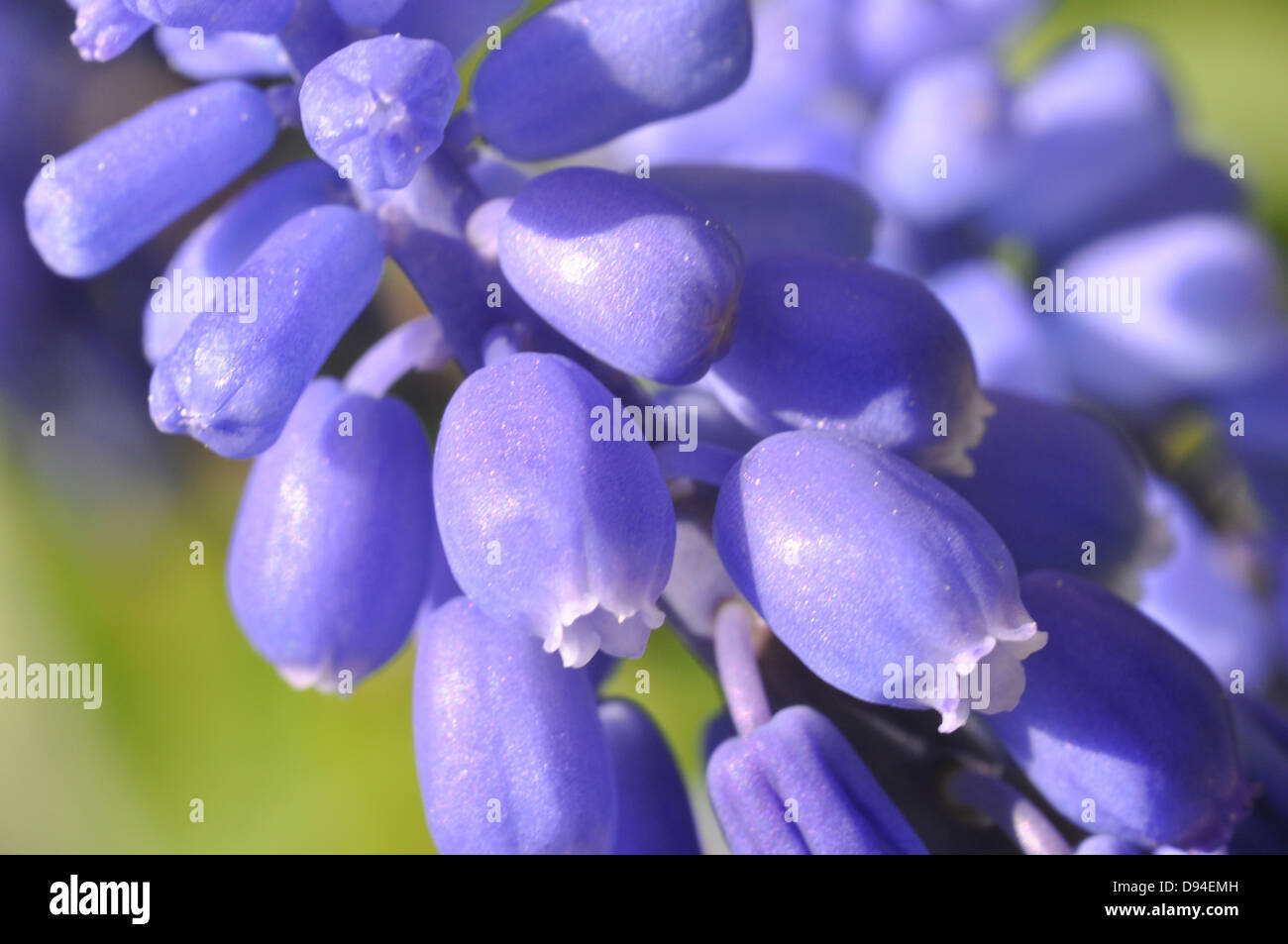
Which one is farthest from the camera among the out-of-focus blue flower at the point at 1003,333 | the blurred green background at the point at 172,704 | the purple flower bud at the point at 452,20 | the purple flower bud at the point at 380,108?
the blurred green background at the point at 172,704

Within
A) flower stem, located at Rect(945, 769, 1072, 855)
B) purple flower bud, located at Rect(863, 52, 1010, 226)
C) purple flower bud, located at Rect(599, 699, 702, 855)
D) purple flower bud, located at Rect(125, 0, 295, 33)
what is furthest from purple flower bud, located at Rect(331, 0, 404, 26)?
purple flower bud, located at Rect(863, 52, 1010, 226)

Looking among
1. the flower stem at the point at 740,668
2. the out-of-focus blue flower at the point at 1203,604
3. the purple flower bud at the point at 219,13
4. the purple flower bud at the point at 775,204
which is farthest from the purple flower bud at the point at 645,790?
the out-of-focus blue flower at the point at 1203,604

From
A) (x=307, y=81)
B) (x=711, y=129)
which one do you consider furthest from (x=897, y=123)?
(x=307, y=81)

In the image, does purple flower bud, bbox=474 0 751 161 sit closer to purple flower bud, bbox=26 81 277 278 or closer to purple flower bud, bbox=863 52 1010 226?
purple flower bud, bbox=26 81 277 278

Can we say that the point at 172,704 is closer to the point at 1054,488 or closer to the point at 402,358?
the point at 402,358

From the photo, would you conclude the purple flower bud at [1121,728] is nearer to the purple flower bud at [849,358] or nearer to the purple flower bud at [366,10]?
the purple flower bud at [849,358]
